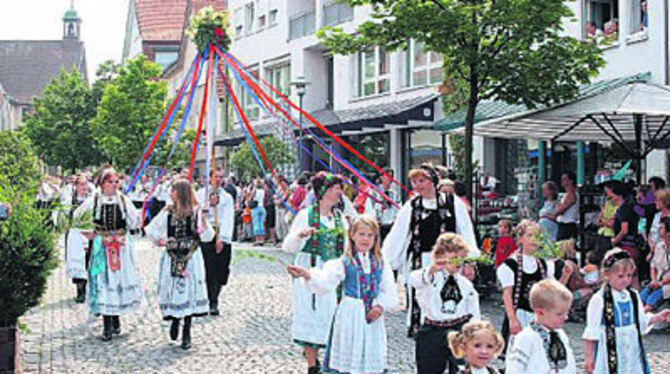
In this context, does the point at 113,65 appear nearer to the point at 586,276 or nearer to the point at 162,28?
the point at 162,28

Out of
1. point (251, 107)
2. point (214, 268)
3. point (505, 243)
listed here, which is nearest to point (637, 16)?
point (505, 243)

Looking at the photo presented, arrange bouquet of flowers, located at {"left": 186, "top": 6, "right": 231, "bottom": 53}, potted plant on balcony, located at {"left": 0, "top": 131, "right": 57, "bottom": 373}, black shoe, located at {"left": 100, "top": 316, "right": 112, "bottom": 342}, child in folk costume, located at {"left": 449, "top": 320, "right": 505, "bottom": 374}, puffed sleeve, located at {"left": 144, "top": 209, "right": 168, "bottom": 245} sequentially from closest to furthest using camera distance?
child in folk costume, located at {"left": 449, "top": 320, "right": 505, "bottom": 374}, potted plant on balcony, located at {"left": 0, "top": 131, "right": 57, "bottom": 373}, puffed sleeve, located at {"left": 144, "top": 209, "right": 168, "bottom": 245}, black shoe, located at {"left": 100, "top": 316, "right": 112, "bottom": 342}, bouquet of flowers, located at {"left": 186, "top": 6, "right": 231, "bottom": 53}

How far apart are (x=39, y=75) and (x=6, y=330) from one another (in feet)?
353

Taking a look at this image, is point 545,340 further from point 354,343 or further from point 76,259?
point 76,259

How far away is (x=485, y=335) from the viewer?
195 inches

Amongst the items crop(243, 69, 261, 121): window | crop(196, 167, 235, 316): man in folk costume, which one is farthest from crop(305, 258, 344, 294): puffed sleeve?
crop(243, 69, 261, 121): window

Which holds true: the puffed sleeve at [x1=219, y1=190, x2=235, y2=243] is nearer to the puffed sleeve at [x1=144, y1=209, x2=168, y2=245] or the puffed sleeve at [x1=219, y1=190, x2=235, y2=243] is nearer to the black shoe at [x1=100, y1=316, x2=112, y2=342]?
the puffed sleeve at [x1=144, y1=209, x2=168, y2=245]

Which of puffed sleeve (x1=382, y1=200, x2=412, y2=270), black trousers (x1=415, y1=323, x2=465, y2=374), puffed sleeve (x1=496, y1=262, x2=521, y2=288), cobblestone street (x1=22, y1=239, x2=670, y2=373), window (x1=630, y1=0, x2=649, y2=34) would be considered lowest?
cobblestone street (x1=22, y1=239, x2=670, y2=373)

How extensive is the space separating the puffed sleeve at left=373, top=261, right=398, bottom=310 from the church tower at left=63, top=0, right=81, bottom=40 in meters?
116

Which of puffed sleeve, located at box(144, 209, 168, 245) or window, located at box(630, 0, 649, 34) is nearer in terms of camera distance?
puffed sleeve, located at box(144, 209, 168, 245)

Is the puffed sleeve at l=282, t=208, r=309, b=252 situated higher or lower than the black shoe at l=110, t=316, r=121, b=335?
higher

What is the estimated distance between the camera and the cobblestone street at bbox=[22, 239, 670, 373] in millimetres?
8469

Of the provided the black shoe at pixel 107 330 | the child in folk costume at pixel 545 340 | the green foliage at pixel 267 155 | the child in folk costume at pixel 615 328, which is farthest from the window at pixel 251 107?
the child in folk costume at pixel 545 340

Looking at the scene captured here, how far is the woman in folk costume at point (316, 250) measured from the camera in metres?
7.68
